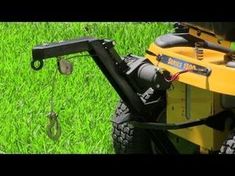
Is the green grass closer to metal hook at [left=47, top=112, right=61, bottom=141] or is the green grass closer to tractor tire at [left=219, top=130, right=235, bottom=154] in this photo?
metal hook at [left=47, top=112, right=61, bottom=141]

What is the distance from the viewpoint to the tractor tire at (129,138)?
3008 millimetres

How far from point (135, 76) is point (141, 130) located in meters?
0.30

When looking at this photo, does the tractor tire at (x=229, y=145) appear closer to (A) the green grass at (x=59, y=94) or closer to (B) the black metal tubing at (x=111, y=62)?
(B) the black metal tubing at (x=111, y=62)

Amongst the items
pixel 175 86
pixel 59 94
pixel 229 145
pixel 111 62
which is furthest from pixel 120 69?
pixel 59 94

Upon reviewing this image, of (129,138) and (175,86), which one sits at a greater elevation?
(175,86)

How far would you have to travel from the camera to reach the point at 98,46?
2713mm

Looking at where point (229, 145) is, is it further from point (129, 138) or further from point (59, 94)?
point (59, 94)

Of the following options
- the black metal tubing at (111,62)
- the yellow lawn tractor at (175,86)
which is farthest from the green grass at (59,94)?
the black metal tubing at (111,62)

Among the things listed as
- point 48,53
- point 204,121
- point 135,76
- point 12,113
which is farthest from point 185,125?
point 12,113

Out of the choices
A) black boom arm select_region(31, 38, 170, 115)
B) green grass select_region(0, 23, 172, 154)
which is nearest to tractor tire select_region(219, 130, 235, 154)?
black boom arm select_region(31, 38, 170, 115)

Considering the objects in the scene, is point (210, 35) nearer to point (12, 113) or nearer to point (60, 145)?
point (60, 145)

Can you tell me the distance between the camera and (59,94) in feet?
13.7

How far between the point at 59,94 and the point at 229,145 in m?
1.84

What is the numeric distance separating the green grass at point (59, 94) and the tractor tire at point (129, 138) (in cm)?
31
